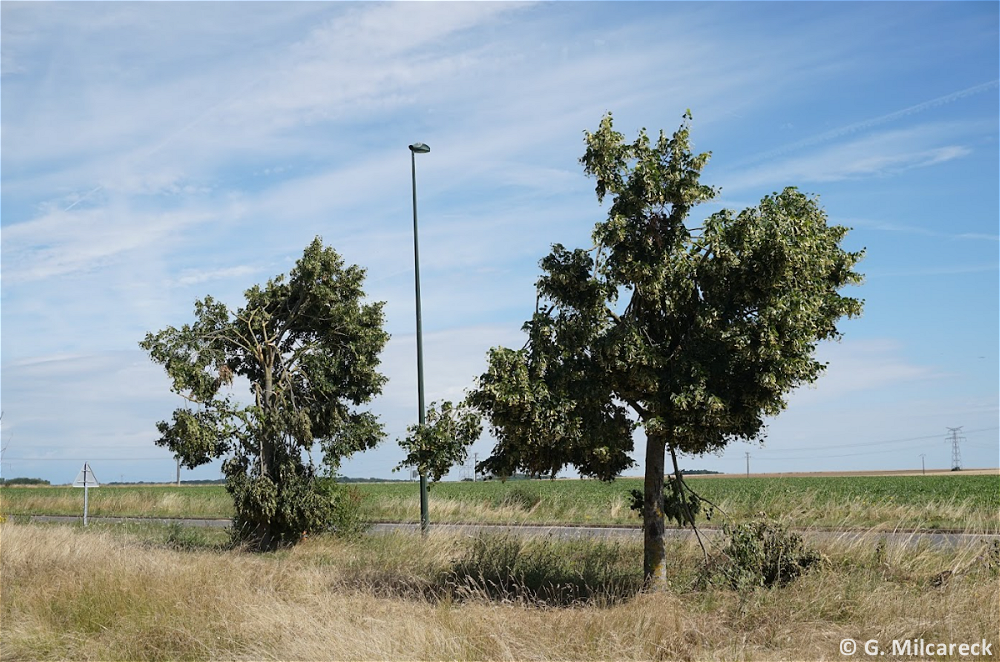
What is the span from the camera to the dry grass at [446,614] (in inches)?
331

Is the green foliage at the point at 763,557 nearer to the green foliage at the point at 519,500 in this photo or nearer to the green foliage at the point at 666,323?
the green foliage at the point at 666,323

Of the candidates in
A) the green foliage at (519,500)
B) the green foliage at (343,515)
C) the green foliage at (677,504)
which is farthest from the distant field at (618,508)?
the green foliage at (343,515)

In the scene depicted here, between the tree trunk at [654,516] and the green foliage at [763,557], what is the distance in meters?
0.75

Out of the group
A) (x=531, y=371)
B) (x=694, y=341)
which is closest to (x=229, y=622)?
(x=531, y=371)

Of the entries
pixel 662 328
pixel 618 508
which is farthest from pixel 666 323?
pixel 618 508

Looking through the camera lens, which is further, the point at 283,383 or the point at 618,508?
the point at 618,508

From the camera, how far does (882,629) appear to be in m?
8.78

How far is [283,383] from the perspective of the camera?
768 inches

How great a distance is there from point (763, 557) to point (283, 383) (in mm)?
12164

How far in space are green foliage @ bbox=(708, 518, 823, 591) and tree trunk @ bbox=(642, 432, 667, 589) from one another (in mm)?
749

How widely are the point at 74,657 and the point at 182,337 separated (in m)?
9.80

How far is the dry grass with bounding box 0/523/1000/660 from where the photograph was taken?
840cm

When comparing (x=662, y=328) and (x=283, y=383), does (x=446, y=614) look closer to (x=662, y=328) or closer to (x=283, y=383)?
(x=662, y=328)

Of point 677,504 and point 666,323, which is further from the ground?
point 666,323
